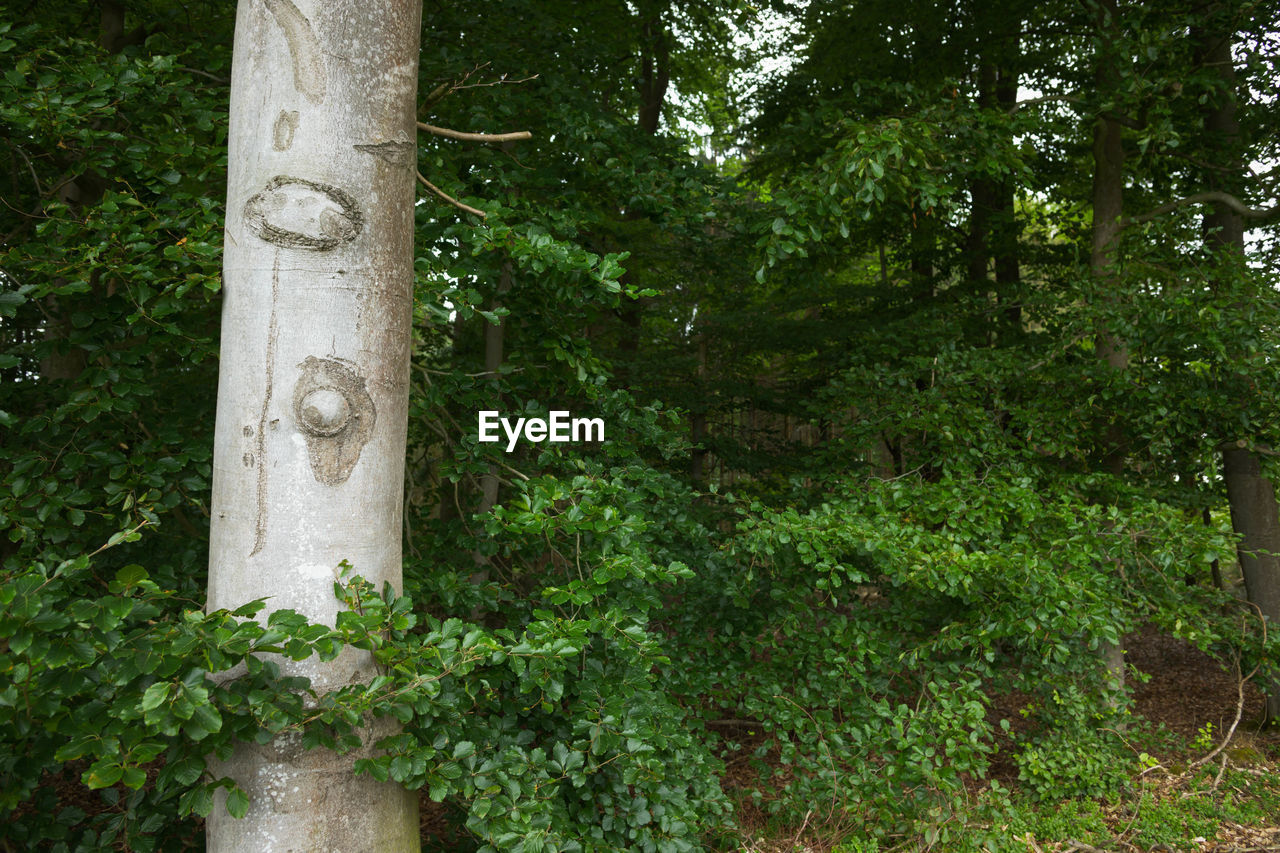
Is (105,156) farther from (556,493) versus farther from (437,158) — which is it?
(556,493)

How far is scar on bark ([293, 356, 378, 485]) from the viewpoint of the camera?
1.56 m

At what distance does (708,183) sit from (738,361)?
16.1 feet

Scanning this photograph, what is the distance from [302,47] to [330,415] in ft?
2.44

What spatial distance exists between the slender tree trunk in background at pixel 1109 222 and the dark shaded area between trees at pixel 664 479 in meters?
0.05

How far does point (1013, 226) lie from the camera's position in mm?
8516

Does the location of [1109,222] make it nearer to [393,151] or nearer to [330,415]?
[393,151]

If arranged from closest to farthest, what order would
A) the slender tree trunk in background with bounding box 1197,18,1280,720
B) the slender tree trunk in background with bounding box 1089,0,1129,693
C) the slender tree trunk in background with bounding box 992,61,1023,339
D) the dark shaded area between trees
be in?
1. the dark shaded area between trees
2. the slender tree trunk in background with bounding box 1089,0,1129,693
3. the slender tree trunk in background with bounding box 1197,18,1280,720
4. the slender tree trunk in background with bounding box 992,61,1023,339

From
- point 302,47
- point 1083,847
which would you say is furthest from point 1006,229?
point 302,47

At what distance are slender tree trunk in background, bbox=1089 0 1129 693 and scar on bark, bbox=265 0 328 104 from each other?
4.91 metres

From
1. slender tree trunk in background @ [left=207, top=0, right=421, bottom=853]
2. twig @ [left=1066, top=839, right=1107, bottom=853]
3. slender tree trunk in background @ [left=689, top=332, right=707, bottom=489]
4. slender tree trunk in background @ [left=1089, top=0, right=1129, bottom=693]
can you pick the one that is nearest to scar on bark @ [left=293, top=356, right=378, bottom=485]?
slender tree trunk in background @ [left=207, top=0, right=421, bottom=853]

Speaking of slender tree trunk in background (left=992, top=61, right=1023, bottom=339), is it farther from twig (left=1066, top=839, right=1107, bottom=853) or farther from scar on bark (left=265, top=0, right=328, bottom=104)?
scar on bark (left=265, top=0, right=328, bottom=104)

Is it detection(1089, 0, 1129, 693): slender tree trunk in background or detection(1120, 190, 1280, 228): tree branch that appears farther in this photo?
detection(1120, 190, 1280, 228): tree branch

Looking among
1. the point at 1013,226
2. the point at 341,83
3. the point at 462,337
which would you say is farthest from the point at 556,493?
the point at 1013,226

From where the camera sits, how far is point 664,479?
3.74m
